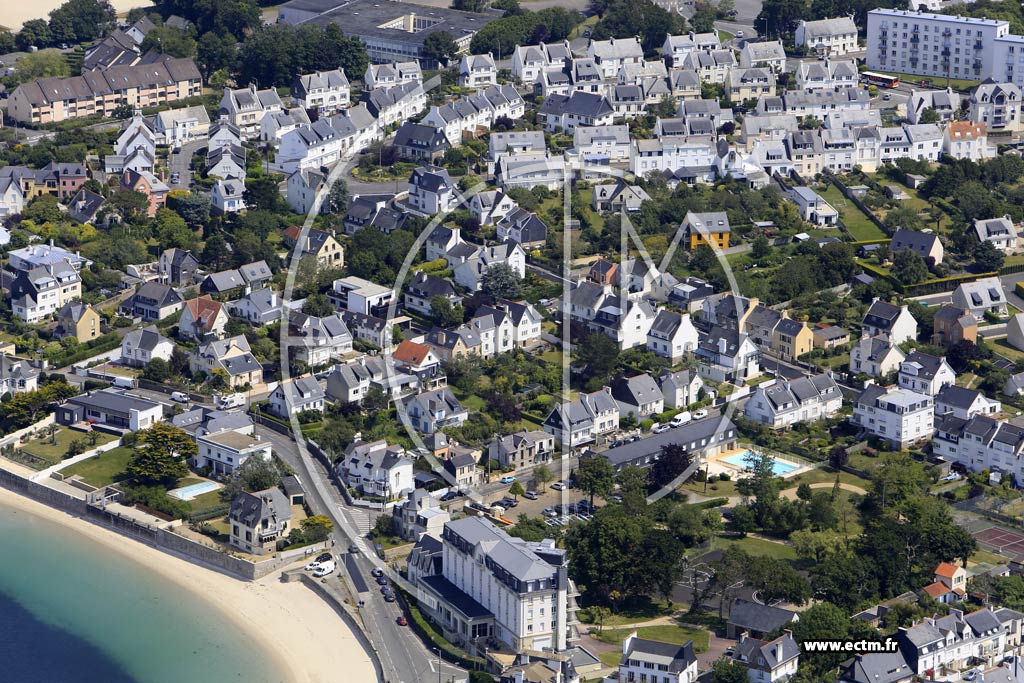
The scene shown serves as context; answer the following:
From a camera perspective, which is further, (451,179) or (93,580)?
(451,179)

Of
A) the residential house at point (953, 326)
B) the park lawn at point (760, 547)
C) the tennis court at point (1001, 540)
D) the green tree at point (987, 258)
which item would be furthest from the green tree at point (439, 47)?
the tennis court at point (1001, 540)

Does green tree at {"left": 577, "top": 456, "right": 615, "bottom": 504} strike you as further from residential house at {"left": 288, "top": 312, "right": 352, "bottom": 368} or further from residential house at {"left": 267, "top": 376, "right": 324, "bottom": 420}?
residential house at {"left": 288, "top": 312, "right": 352, "bottom": 368}

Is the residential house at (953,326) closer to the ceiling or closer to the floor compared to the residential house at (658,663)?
closer to the ceiling

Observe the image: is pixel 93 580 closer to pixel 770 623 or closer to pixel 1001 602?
pixel 770 623

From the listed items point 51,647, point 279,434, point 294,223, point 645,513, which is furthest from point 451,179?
point 51,647

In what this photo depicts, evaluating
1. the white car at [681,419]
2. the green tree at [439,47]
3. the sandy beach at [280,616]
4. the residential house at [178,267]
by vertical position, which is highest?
the green tree at [439,47]

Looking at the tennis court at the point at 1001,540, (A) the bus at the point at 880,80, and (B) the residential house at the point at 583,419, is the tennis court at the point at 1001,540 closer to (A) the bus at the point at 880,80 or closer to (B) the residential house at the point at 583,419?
(B) the residential house at the point at 583,419

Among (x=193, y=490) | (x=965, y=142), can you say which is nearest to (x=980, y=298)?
(x=965, y=142)

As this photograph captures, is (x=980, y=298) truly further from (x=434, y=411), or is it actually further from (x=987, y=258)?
(x=434, y=411)
